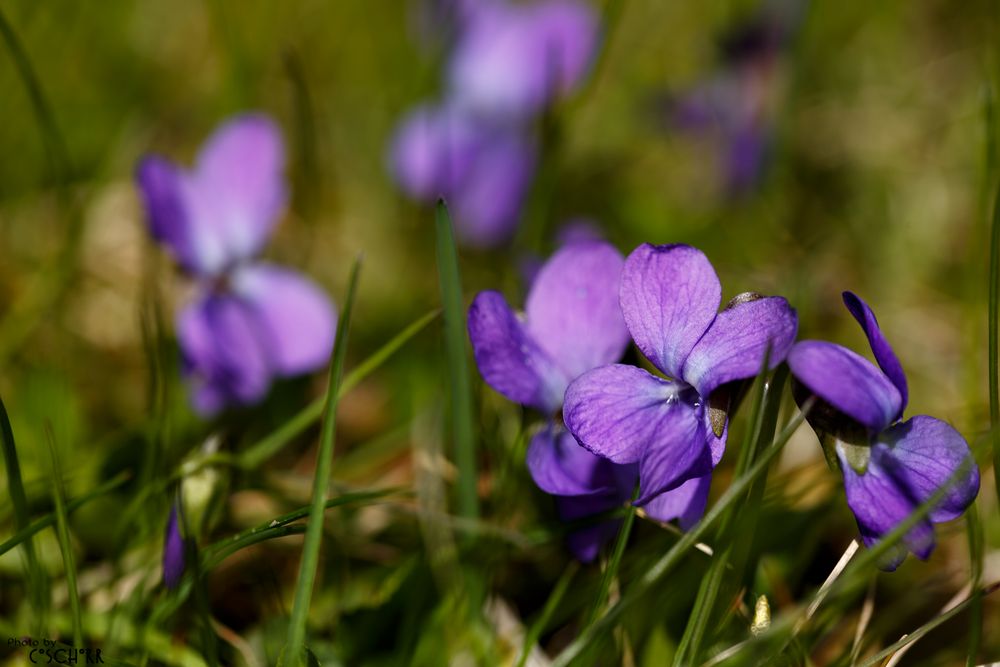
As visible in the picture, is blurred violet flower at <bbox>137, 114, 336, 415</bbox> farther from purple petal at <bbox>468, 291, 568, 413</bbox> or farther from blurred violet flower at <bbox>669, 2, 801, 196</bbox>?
blurred violet flower at <bbox>669, 2, 801, 196</bbox>

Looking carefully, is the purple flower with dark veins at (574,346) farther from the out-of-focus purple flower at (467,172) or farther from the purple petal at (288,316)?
the out-of-focus purple flower at (467,172)

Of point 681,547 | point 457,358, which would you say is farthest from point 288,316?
point 681,547

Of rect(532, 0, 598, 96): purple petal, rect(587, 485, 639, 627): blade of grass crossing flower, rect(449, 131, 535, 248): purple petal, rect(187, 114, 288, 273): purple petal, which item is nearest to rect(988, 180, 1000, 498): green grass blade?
rect(587, 485, 639, 627): blade of grass crossing flower

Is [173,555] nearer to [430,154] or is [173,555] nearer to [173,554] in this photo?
[173,554]

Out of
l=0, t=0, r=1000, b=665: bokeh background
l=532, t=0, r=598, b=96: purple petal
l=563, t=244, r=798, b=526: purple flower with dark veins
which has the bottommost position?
l=0, t=0, r=1000, b=665: bokeh background

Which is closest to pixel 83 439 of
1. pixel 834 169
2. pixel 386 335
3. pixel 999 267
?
pixel 386 335

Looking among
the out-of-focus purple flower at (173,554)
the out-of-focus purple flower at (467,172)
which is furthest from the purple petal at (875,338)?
the out-of-focus purple flower at (467,172)
